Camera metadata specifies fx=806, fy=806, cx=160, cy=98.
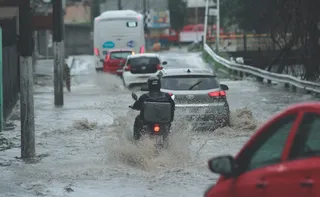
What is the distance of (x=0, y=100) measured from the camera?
728 inches

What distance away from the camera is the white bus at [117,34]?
44.2 m

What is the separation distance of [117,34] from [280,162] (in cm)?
3926

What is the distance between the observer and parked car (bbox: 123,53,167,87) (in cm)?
3272

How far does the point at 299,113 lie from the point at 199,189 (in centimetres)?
599

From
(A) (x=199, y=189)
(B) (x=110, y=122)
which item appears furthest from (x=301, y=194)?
(B) (x=110, y=122)

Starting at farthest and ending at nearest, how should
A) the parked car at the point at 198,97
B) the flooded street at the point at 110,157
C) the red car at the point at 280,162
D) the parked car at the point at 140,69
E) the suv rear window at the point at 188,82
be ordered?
1. the parked car at the point at 140,69
2. the suv rear window at the point at 188,82
3. the parked car at the point at 198,97
4. the flooded street at the point at 110,157
5. the red car at the point at 280,162

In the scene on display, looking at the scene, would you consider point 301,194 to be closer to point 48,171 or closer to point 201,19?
point 48,171

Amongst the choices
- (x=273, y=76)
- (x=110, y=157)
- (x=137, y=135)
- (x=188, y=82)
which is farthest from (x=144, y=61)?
(x=137, y=135)

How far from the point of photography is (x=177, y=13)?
98.3 metres

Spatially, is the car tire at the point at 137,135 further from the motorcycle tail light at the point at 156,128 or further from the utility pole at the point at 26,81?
the utility pole at the point at 26,81

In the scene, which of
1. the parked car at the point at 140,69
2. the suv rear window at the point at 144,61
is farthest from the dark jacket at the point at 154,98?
the suv rear window at the point at 144,61

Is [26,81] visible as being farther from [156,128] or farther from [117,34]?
[117,34]

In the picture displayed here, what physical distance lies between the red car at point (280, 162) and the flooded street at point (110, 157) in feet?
16.9

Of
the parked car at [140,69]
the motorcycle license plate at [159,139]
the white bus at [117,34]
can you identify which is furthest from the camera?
the white bus at [117,34]
